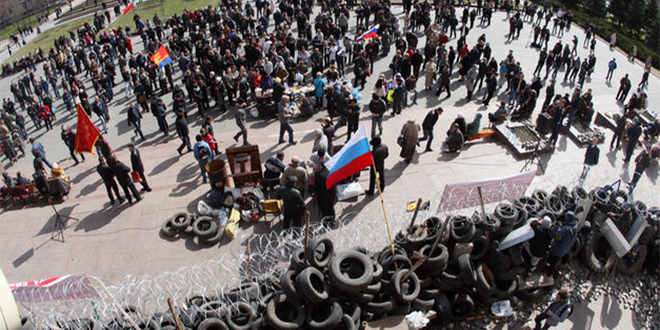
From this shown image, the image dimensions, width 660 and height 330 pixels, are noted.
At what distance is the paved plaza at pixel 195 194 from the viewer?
10.4 m

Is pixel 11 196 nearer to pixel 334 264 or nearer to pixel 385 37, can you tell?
pixel 334 264

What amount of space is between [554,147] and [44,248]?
16.3 meters

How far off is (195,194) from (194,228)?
7.43ft

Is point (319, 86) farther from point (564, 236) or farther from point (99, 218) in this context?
point (564, 236)

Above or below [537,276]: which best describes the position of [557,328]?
below

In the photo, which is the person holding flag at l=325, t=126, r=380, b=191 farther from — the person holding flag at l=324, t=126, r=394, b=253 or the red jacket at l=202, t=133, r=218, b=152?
the red jacket at l=202, t=133, r=218, b=152

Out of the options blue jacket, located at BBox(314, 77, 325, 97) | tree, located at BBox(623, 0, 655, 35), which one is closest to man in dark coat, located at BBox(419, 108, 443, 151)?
blue jacket, located at BBox(314, 77, 325, 97)

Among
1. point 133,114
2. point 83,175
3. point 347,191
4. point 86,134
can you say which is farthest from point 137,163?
point 347,191

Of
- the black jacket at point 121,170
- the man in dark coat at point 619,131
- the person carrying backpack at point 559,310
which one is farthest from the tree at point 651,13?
the black jacket at point 121,170

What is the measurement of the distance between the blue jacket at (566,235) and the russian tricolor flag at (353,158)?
4311 millimetres

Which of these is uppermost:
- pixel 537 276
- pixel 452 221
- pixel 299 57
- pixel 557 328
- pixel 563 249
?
pixel 299 57

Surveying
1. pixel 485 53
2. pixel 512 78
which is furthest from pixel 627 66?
pixel 512 78

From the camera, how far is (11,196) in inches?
522

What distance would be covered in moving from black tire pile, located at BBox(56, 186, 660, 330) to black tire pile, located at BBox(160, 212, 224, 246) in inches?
106
